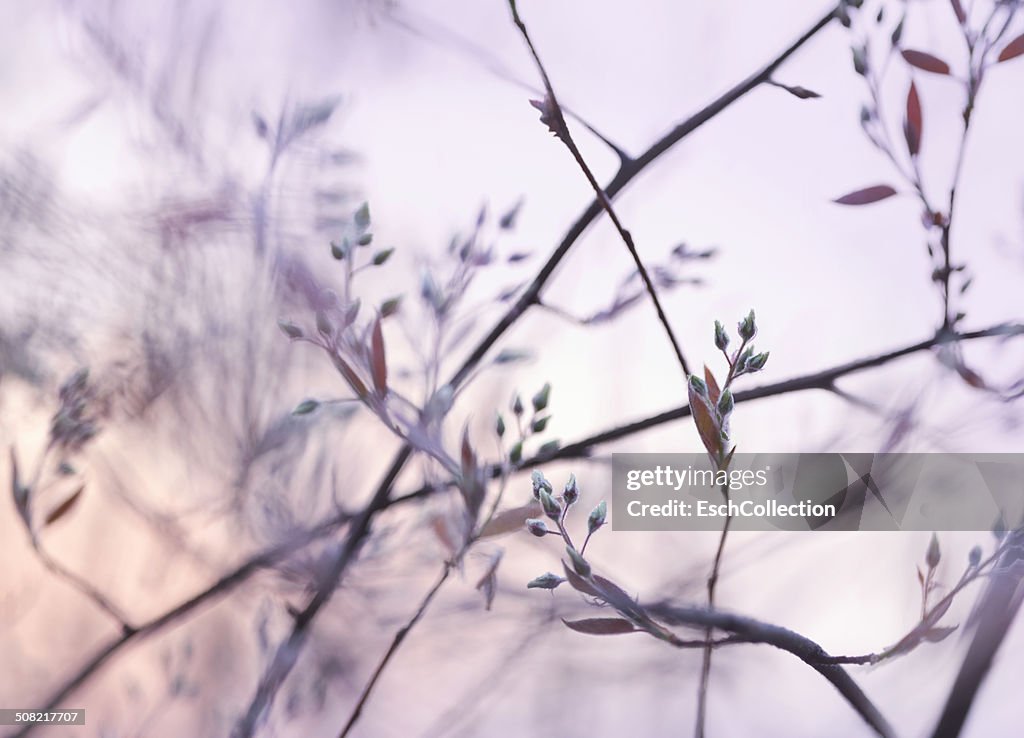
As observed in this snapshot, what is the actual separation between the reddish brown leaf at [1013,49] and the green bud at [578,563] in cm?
30

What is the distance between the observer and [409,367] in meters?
0.46

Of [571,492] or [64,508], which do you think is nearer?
[571,492]

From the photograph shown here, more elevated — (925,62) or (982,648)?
(925,62)

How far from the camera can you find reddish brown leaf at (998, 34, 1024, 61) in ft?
1.11

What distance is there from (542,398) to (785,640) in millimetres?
129

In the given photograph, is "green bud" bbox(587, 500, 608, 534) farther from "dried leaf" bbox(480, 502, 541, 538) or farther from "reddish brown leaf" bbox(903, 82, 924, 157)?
"reddish brown leaf" bbox(903, 82, 924, 157)

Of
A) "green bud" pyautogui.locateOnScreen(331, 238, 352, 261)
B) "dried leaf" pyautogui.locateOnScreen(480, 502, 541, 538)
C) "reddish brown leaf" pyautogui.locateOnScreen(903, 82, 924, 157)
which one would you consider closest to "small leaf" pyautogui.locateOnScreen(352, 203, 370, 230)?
"green bud" pyautogui.locateOnScreen(331, 238, 352, 261)

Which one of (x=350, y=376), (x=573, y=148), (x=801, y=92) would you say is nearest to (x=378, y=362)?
(x=350, y=376)

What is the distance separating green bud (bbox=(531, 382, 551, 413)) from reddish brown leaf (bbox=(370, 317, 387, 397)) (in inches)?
2.5

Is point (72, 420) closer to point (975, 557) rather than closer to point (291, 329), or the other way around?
point (291, 329)

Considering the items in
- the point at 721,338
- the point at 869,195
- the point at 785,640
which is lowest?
the point at 785,640

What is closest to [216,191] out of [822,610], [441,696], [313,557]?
[313,557]

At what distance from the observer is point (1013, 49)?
34 cm

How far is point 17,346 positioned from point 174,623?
0.27m
